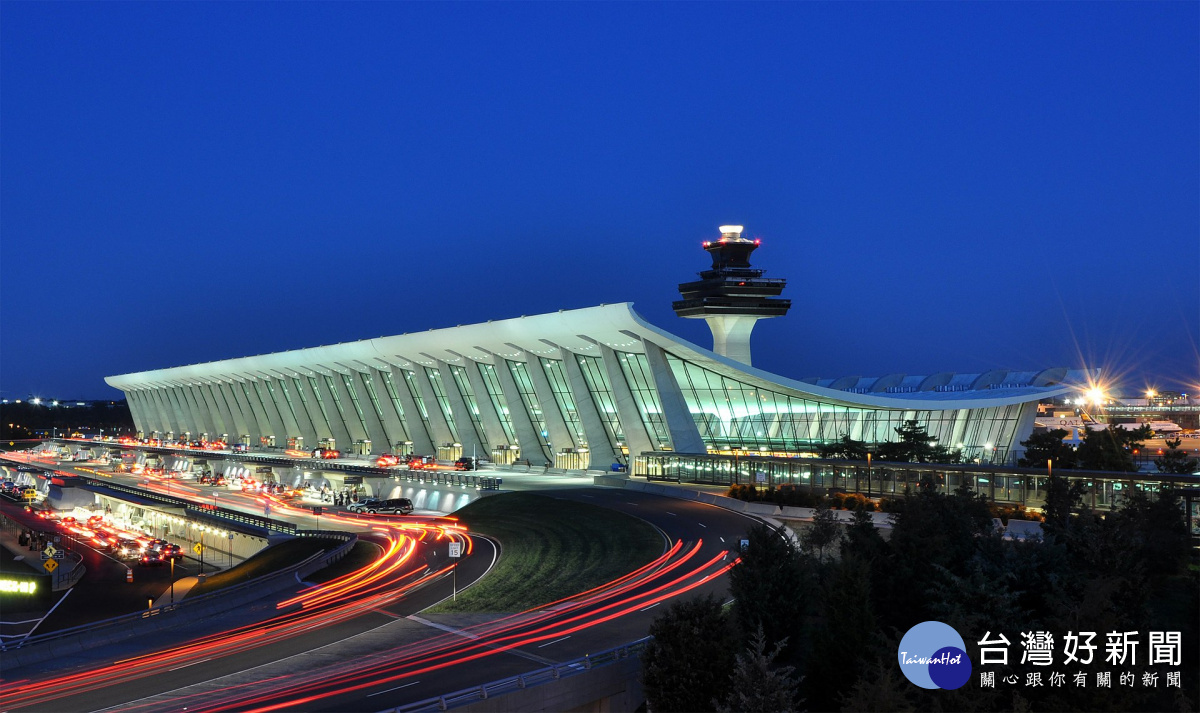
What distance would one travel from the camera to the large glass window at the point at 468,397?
3191 inches

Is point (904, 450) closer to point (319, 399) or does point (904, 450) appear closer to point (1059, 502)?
point (1059, 502)

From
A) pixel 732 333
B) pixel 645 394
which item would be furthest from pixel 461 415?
pixel 732 333

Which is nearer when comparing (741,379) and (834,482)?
(834,482)

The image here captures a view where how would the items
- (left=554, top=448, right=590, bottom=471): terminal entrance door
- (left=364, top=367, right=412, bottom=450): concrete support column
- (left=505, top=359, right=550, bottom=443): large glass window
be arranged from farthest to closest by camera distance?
(left=364, top=367, right=412, bottom=450): concrete support column, (left=505, top=359, right=550, bottom=443): large glass window, (left=554, top=448, right=590, bottom=471): terminal entrance door

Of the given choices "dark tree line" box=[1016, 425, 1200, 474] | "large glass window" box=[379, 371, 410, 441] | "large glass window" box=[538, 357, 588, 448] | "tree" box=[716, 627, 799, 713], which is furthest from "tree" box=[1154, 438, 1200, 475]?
"large glass window" box=[379, 371, 410, 441]

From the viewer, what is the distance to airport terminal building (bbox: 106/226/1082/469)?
6084 cm

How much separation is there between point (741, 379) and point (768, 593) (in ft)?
127

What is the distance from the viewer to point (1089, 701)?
56.1ft

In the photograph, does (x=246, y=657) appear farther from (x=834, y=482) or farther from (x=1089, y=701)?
(x=834, y=482)

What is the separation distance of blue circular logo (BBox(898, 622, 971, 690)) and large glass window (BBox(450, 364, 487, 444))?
6318 centimetres

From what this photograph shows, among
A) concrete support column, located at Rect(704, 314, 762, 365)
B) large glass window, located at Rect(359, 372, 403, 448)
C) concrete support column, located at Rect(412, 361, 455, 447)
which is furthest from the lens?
large glass window, located at Rect(359, 372, 403, 448)

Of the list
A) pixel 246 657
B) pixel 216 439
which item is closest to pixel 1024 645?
pixel 246 657

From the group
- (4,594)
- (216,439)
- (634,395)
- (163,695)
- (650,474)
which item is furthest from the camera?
(216,439)

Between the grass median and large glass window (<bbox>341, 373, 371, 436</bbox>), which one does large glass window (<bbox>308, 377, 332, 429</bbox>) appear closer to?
large glass window (<bbox>341, 373, 371, 436</bbox>)
